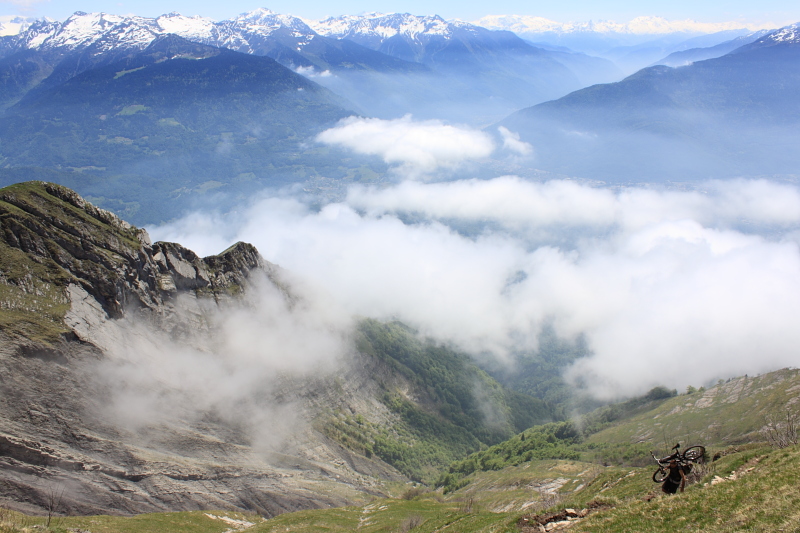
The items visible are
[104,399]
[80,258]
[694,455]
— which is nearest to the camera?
[694,455]

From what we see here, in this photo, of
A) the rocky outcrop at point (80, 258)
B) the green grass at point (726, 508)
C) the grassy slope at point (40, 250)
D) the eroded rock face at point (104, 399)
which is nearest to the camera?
the green grass at point (726, 508)

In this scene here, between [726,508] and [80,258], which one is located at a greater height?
[80,258]

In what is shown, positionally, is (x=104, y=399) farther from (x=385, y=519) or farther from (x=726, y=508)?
(x=726, y=508)

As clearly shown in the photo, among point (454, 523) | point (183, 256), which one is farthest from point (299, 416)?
point (454, 523)

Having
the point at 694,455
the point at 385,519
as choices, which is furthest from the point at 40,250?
the point at 694,455

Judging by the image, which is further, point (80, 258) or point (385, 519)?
point (80, 258)

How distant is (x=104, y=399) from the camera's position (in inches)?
3821

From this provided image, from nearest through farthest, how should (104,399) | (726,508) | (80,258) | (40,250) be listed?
(726,508), (104,399), (40,250), (80,258)

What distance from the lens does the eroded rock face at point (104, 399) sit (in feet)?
267

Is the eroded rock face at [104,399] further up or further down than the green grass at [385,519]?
further up

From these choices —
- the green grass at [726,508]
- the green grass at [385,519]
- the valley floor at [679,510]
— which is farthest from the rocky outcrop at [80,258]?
the green grass at [726,508]

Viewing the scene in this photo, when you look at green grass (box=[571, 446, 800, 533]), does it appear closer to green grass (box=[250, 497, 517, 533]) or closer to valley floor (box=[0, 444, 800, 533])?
valley floor (box=[0, 444, 800, 533])

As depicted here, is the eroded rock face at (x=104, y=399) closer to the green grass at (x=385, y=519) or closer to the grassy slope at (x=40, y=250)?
the grassy slope at (x=40, y=250)

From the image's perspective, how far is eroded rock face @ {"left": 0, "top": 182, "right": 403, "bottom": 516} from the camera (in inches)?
3206
